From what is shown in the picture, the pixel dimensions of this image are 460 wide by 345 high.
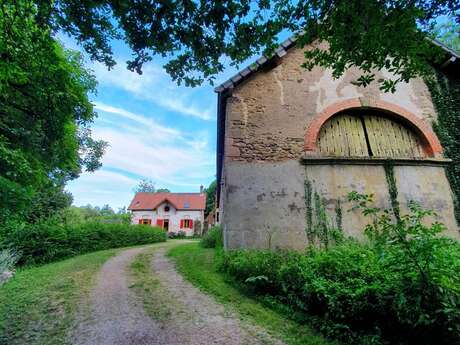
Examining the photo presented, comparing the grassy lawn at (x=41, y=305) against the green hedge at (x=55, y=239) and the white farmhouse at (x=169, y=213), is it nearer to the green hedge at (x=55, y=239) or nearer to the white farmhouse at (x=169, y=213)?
the green hedge at (x=55, y=239)

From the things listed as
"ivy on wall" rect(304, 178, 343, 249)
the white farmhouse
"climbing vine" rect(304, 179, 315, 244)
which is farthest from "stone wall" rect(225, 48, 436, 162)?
the white farmhouse

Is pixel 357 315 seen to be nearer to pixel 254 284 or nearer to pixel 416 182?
pixel 254 284

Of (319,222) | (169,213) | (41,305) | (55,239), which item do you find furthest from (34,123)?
(169,213)

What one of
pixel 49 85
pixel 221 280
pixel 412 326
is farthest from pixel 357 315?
pixel 49 85

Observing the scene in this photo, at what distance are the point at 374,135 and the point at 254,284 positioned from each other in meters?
6.29

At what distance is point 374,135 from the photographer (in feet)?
24.3

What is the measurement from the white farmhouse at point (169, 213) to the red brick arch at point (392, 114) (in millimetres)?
27091

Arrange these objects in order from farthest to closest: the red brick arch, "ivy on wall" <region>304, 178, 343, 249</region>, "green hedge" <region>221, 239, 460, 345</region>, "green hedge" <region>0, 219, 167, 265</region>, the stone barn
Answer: "green hedge" <region>0, 219, 167, 265</region>, the red brick arch, the stone barn, "ivy on wall" <region>304, 178, 343, 249</region>, "green hedge" <region>221, 239, 460, 345</region>

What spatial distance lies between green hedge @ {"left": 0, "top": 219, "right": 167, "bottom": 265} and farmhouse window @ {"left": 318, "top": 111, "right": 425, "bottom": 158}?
11774 millimetres

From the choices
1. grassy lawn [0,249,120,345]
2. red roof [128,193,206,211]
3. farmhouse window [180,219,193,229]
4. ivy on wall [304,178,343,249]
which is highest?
red roof [128,193,206,211]

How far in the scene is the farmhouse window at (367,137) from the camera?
7.18 metres

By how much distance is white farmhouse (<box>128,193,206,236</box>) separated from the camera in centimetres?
3212

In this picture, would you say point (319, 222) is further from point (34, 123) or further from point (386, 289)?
point (34, 123)

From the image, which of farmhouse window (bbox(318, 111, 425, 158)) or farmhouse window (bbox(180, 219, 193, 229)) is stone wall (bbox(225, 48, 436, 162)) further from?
farmhouse window (bbox(180, 219, 193, 229))
